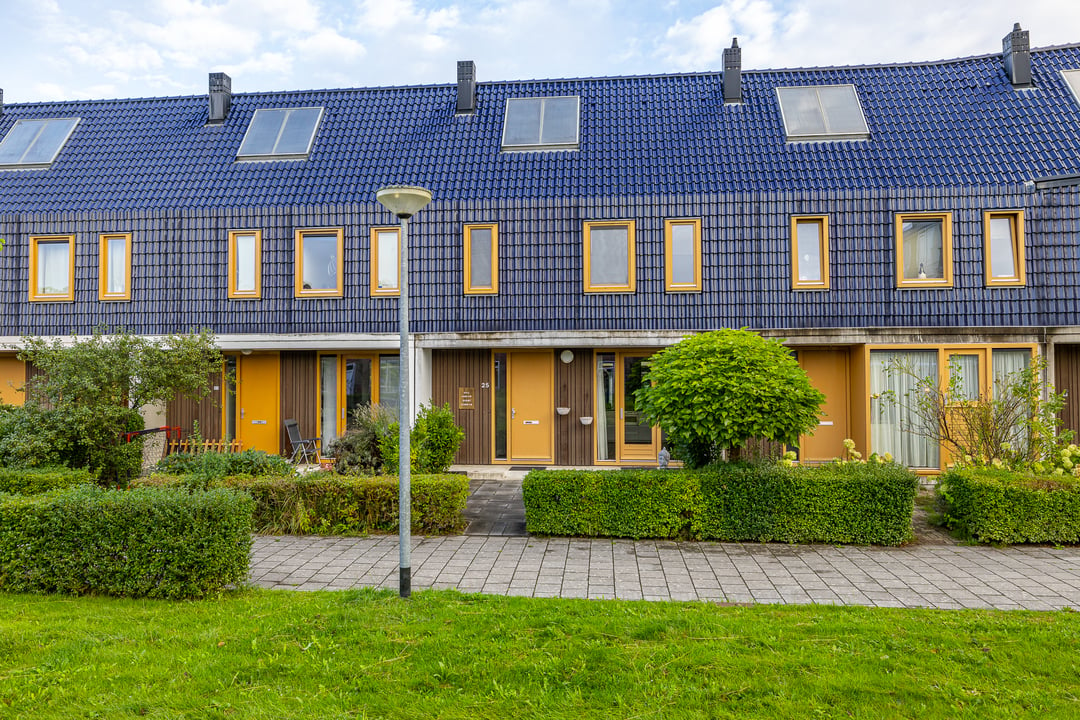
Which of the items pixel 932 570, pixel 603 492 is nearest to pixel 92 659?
pixel 603 492

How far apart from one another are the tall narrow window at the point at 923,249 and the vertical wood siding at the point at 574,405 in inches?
243

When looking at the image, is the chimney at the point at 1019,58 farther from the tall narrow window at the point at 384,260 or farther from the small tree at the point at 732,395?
the tall narrow window at the point at 384,260

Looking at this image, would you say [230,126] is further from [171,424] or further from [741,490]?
[741,490]

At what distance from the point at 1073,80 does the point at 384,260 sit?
15188mm

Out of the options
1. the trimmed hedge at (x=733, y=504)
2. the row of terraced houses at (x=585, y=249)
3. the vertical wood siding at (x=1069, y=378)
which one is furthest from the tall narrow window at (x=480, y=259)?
the vertical wood siding at (x=1069, y=378)

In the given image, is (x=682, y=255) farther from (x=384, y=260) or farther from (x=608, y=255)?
(x=384, y=260)

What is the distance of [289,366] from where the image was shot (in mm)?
13727

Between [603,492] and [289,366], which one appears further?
[289,366]

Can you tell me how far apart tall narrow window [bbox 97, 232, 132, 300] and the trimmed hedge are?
34.1ft

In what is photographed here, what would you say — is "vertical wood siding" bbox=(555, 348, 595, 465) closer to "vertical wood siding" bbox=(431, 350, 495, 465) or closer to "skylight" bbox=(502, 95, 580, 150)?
"vertical wood siding" bbox=(431, 350, 495, 465)

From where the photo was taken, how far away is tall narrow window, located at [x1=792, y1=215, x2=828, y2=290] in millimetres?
12266

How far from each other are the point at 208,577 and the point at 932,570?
7096 mm

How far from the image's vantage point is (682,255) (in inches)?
495

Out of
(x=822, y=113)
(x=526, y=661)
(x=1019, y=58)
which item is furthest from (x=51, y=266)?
(x=1019, y=58)
